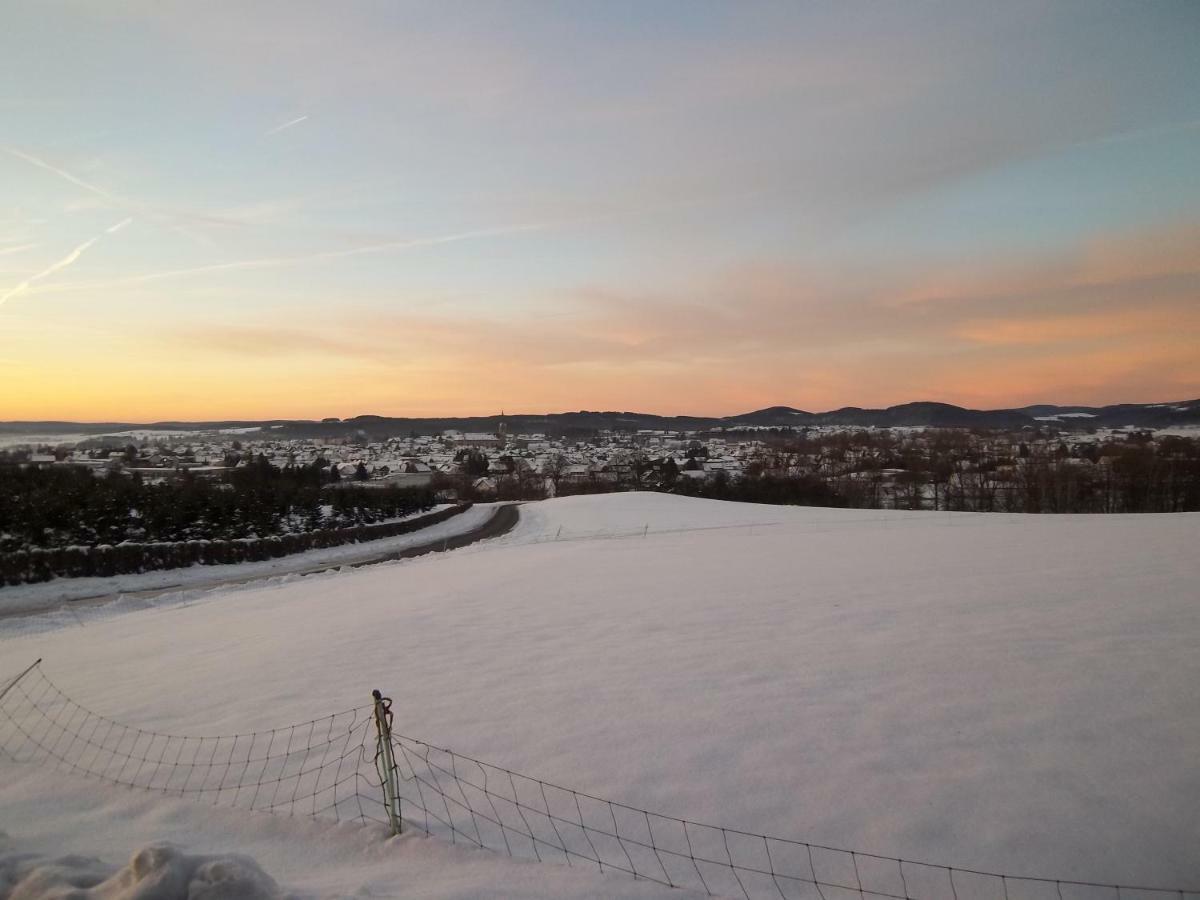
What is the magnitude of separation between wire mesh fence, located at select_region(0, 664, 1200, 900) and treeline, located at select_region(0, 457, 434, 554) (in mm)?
20196

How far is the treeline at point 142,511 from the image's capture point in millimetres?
21531

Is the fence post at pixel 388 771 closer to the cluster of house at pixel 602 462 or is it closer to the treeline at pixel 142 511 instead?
the treeline at pixel 142 511

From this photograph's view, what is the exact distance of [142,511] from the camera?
Answer: 24.4 metres

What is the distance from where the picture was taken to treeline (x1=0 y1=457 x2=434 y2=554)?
70.6ft

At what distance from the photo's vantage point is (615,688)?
586 centimetres

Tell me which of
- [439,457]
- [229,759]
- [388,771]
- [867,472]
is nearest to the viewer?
[388,771]

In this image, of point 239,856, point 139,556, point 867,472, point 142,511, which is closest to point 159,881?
point 239,856

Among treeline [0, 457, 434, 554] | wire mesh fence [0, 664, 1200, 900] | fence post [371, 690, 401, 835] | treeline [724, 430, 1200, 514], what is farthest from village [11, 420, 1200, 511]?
fence post [371, 690, 401, 835]

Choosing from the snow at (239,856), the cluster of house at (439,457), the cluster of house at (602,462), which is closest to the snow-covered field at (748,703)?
the snow at (239,856)

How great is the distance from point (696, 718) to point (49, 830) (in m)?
4.48

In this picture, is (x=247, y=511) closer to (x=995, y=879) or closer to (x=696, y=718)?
(x=696, y=718)

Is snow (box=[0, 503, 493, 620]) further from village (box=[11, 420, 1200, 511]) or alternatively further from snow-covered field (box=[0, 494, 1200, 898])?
village (box=[11, 420, 1200, 511])

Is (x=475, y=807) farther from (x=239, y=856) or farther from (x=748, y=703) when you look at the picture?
(x=748, y=703)

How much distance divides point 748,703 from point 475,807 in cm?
237
